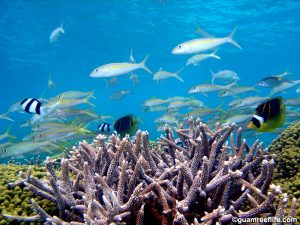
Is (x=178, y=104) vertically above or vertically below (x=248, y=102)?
above

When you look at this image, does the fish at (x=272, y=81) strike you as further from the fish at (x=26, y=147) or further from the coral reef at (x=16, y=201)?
the coral reef at (x=16, y=201)

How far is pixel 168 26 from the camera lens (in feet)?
126

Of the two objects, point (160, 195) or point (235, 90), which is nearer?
point (160, 195)

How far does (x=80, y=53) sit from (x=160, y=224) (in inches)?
1975

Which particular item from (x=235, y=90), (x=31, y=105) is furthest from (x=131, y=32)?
(x=31, y=105)

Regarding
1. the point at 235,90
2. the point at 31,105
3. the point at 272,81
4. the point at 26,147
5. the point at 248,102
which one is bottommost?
the point at 26,147

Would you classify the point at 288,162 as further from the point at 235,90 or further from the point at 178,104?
the point at 178,104

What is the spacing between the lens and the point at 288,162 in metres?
3.50

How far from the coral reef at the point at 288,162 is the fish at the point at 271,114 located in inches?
23.4

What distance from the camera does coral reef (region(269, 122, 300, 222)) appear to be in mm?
3137

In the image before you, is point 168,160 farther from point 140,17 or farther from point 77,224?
point 140,17

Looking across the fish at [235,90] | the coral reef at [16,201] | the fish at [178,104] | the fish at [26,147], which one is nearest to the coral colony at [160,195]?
the coral reef at [16,201]

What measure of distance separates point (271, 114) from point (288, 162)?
0.77m

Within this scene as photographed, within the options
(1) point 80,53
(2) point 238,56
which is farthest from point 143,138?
(2) point 238,56
